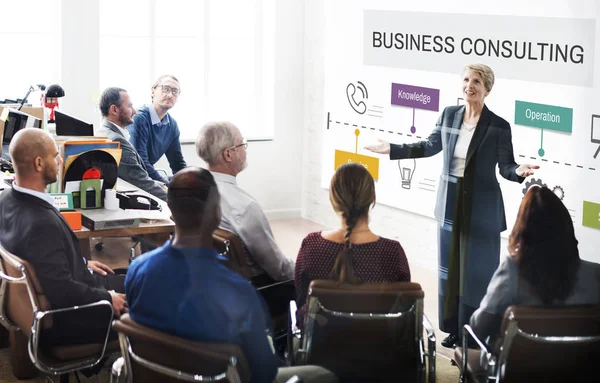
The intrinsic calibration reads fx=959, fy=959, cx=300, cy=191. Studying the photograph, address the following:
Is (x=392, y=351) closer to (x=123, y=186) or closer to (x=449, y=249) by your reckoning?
(x=449, y=249)

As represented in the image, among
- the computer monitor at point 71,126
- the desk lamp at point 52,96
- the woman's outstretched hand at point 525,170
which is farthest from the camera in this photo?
the desk lamp at point 52,96

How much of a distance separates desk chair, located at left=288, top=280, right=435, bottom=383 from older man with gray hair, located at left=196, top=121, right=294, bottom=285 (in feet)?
0.50

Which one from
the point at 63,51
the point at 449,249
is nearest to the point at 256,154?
the point at 449,249

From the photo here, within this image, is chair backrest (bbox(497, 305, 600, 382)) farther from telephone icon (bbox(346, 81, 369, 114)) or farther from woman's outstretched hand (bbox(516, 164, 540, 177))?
telephone icon (bbox(346, 81, 369, 114))

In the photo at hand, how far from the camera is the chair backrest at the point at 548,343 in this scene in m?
2.93

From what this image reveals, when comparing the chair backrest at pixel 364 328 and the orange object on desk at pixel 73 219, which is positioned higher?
the orange object on desk at pixel 73 219

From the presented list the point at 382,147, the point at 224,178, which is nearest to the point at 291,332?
the point at 224,178

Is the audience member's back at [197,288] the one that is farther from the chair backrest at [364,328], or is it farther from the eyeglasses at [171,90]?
the eyeglasses at [171,90]

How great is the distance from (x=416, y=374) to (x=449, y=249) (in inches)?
16.5

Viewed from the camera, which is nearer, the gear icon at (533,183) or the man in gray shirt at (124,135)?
the gear icon at (533,183)

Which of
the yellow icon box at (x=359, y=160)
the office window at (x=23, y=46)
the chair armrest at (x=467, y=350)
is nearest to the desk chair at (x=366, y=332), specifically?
the chair armrest at (x=467, y=350)

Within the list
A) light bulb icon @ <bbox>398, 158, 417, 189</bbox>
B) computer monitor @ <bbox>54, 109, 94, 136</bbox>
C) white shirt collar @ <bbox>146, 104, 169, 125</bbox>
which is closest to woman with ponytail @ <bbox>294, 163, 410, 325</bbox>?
light bulb icon @ <bbox>398, 158, 417, 189</bbox>

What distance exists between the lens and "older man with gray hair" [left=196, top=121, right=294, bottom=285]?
289 cm

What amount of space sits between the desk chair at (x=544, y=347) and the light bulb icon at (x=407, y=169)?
1.65ft
